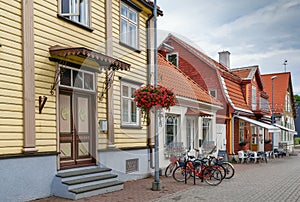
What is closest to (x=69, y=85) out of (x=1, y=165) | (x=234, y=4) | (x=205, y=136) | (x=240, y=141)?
(x=1, y=165)

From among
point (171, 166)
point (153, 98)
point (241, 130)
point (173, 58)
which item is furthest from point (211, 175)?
point (241, 130)

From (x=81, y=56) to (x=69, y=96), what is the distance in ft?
3.96

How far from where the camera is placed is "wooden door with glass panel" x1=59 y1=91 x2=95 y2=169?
383 inches

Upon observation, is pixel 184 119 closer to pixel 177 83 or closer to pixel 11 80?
pixel 177 83

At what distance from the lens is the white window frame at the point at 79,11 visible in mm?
10000

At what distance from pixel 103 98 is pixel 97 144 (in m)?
1.45

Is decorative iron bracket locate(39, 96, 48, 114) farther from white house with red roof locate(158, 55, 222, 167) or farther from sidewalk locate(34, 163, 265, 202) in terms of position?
white house with red roof locate(158, 55, 222, 167)

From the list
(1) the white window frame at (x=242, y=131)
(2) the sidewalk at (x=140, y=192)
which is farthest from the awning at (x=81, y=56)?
(1) the white window frame at (x=242, y=131)

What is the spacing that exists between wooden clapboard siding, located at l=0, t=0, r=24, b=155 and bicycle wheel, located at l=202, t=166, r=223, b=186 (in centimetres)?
613

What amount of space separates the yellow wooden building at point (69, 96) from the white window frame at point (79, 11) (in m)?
0.03

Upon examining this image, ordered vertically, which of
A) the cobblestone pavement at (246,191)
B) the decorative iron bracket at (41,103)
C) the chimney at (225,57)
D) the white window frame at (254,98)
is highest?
the chimney at (225,57)

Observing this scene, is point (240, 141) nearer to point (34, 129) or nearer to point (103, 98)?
point (103, 98)

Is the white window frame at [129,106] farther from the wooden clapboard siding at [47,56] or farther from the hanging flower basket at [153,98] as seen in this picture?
the wooden clapboard siding at [47,56]

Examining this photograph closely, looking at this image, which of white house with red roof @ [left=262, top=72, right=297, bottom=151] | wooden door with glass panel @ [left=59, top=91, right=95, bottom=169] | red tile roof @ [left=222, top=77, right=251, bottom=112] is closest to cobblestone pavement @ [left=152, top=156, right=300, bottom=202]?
wooden door with glass panel @ [left=59, top=91, right=95, bottom=169]
